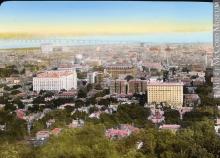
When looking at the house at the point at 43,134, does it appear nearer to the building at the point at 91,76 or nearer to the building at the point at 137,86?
the building at the point at 91,76

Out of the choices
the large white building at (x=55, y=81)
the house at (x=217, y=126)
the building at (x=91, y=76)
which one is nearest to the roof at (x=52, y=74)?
the large white building at (x=55, y=81)

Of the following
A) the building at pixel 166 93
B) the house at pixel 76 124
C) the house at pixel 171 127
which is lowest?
the house at pixel 171 127

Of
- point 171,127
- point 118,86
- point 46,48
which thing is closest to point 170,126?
point 171,127

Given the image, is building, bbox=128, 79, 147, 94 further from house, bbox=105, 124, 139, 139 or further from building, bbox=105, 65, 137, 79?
house, bbox=105, 124, 139, 139

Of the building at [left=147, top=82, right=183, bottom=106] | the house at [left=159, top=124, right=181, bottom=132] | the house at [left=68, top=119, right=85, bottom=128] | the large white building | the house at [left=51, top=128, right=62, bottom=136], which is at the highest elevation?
the large white building

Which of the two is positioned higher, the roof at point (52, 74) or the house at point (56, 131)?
the roof at point (52, 74)

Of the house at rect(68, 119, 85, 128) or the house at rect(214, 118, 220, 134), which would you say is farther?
the house at rect(68, 119, 85, 128)

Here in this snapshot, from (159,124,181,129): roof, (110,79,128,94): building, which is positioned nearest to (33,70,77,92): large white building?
(110,79,128,94): building

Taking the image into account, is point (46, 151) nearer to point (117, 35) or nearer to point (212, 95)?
point (117, 35)
